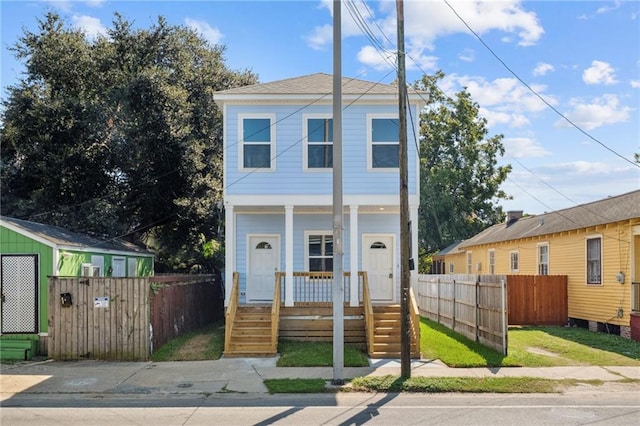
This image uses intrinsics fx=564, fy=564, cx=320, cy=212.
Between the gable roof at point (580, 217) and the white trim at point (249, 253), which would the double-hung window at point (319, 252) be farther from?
the gable roof at point (580, 217)

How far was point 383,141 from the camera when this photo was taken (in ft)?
55.1

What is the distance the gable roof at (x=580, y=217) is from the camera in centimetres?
1702

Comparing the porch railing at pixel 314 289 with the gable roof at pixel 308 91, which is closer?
the gable roof at pixel 308 91

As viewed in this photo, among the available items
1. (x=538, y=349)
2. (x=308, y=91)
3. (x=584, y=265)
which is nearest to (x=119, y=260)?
(x=308, y=91)

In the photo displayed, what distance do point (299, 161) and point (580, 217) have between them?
34.0 ft

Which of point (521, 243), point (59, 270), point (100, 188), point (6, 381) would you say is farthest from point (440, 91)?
point (6, 381)

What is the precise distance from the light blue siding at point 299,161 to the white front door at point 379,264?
231cm

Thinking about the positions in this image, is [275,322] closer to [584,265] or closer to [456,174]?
[584,265]

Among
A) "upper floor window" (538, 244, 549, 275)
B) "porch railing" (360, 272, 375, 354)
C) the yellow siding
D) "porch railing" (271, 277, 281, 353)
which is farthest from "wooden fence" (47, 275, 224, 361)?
"upper floor window" (538, 244, 549, 275)

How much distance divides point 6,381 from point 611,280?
52.7 feet

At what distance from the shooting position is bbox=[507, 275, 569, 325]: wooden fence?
64.1 feet

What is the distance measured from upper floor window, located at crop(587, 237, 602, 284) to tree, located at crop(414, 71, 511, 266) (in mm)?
23419

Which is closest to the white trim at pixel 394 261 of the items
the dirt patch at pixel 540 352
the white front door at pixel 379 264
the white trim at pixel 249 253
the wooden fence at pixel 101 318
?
the white front door at pixel 379 264

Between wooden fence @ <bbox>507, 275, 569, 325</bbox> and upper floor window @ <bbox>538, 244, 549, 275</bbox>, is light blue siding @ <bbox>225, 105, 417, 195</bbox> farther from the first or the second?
upper floor window @ <bbox>538, 244, 549, 275</bbox>
